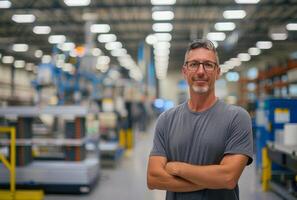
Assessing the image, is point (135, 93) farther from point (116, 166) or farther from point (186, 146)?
point (186, 146)

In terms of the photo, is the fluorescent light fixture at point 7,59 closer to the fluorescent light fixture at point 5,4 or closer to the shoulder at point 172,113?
the fluorescent light fixture at point 5,4

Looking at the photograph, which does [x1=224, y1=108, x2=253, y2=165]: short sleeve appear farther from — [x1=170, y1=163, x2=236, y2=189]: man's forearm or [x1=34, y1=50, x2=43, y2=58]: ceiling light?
[x1=34, y1=50, x2=43, y2=58]: ceiling light

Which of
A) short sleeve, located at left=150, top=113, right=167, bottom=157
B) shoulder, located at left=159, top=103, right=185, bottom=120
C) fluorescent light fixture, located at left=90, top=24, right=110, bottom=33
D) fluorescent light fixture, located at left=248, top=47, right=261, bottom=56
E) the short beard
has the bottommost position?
short sleeve, located at left=150, top=113, right=167, bottom=157

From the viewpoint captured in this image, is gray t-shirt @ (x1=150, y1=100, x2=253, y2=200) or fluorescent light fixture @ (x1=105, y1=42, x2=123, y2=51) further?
fluorescent light fixture @ (x1=105, y1=42, x2=123, y2=51)

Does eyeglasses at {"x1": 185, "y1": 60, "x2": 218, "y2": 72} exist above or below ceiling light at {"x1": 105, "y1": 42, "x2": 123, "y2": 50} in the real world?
below

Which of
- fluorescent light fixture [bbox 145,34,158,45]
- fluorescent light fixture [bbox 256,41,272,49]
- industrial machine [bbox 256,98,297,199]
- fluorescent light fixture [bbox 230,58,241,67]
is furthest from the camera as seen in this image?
fluorescent light fixture [bbox 230,58,241,67]

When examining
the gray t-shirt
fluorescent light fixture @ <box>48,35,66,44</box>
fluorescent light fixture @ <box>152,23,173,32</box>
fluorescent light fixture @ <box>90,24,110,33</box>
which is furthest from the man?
fluorescent light fixture @ <box>48,35,66,44</box>

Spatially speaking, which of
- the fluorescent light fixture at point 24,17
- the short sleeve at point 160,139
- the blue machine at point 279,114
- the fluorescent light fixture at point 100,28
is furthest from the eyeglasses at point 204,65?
the fluorescent light fixture at point 100,28

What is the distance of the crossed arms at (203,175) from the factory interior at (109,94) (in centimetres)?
64

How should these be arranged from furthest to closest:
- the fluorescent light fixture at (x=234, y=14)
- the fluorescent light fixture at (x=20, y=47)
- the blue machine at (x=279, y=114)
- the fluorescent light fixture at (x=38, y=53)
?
the fluorescent light fixture at (x=38, y=53), the fluorescent light fixture at (x=20, y=47), the fluorescent light fixture at (x=234, y=14), the blue machine at (x=279, y=114)

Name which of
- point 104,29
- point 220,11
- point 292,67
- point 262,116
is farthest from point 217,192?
point 104,29

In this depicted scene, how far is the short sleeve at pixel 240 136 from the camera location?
1912 millimetres

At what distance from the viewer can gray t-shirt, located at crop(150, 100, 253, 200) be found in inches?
75.1

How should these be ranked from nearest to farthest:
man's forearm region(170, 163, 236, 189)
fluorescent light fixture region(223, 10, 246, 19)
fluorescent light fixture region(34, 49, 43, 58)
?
1. man's forearm region(170, 163, 236, 189)
2. fluorescent light fixture region(223, 10, 246, 19)
3. fluorescent light fixture region(34, 49, 43, 58)
